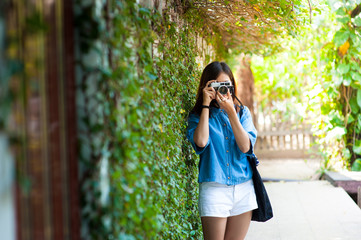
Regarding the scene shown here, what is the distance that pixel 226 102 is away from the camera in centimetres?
246

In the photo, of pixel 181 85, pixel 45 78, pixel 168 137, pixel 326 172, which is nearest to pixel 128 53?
pixel 45 78

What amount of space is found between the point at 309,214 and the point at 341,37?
263 cm

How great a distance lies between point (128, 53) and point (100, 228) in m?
0.61

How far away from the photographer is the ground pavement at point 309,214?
385 centimetres

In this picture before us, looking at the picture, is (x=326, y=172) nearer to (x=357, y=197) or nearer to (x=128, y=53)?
(x=357, y=197)

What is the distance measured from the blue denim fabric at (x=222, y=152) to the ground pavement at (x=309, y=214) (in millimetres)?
1534

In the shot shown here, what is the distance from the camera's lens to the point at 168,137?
2230 mm

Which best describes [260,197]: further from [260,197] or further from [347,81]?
[347,81]

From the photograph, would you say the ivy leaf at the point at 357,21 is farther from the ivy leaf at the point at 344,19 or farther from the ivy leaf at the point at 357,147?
the ivy leaf at the point at 357,147

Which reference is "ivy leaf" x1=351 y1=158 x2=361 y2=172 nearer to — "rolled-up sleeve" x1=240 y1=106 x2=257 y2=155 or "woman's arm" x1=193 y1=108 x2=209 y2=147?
"rolled-up sleeve" x1=240 y1=106 x2=257 y2=155

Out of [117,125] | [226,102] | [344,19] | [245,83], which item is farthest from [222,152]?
[245,83]

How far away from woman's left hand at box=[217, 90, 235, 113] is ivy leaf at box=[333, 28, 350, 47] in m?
3.82

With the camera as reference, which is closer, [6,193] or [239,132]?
[6,193]

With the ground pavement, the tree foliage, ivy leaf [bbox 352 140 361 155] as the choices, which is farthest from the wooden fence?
the ground pavement
